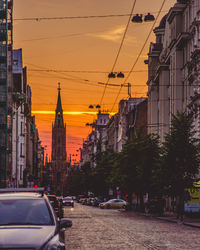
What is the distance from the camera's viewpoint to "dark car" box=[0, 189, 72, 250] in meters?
10.1

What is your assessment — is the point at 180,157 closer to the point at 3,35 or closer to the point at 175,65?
the point at 175,65

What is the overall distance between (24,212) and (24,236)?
4.98 feet

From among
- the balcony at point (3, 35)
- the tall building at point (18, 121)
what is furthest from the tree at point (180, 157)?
the tall building at point (18, 121)

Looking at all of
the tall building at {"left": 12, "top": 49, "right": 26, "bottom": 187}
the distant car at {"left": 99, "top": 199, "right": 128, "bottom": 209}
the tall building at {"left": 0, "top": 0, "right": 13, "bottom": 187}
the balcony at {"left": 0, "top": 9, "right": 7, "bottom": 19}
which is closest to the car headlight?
the tall building at {"left": 0, "top": 0, "right": 13, "bottom": 187}

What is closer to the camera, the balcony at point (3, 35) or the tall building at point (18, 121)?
the balcony at point (3, 35)

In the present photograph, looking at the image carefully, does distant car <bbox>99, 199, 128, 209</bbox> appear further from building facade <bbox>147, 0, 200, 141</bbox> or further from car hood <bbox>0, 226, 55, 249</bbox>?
car hood <bbox>0, 226, 55, 249</bbox>

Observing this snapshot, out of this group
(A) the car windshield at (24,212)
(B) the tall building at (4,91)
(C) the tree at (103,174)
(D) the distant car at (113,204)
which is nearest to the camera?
(A) the car windshield at (24,212)

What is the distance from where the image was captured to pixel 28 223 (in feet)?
37.8

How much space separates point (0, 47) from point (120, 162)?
22008 millimetres

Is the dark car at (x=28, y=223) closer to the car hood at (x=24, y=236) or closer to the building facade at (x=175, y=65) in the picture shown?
the car hood at (x=24, y=236)

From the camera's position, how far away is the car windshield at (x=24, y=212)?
38.1 ft

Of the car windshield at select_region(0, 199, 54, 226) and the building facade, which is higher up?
the building facade

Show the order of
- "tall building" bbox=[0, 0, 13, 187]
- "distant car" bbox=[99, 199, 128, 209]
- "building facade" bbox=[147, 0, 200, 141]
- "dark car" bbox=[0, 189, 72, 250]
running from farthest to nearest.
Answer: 1. "distant car" bbox=[99, 199, 128, 209]
2. "tall building" bbox=[0, 0, 13, 187]
3. "building facade" bbox=[147, 0, 200, 141]
4. "dark car" bbox=[0, 189, 72, 250]

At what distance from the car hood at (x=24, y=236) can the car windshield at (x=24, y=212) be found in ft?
1.41
